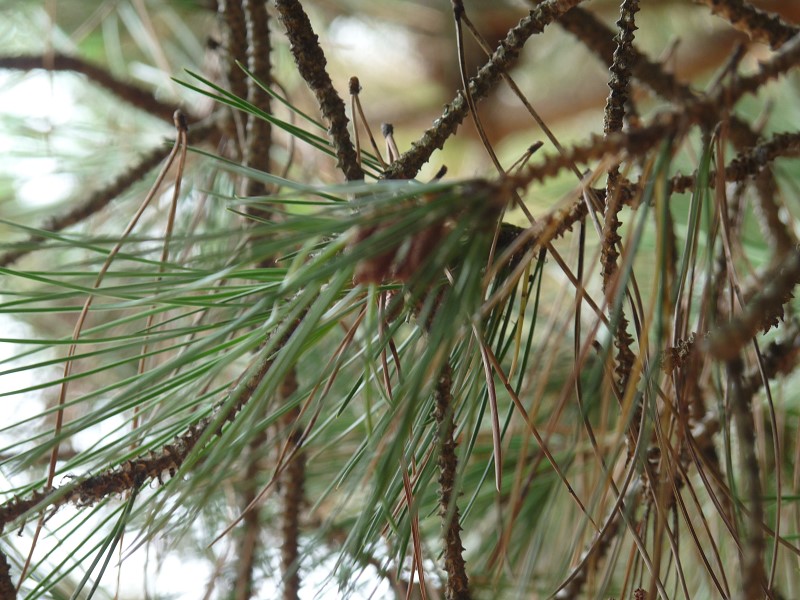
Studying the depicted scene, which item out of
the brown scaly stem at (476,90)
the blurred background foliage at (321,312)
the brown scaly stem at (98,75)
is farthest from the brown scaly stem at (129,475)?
the brown scaly stem at (98,75)

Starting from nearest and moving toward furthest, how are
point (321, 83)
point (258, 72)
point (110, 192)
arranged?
point (321, 83) → point (258, 72) → point (110, 192)

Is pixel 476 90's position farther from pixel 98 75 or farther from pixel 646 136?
pixel 98 75

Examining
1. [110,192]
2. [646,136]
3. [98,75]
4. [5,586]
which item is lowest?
[5,586]

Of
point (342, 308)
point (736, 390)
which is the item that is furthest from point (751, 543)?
point (342, 308)

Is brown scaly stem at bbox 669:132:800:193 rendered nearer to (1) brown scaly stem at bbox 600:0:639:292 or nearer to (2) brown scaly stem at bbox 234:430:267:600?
(1) brown scaly stem at bbox 600:0:639:292

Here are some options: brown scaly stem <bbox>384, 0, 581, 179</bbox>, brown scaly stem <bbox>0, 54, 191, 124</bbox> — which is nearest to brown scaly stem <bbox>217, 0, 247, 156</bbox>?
brown scaly stem <bbox>0, 54, 191, 124</bbox>

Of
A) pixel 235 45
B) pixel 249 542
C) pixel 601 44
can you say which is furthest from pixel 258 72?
pixel 249 542
